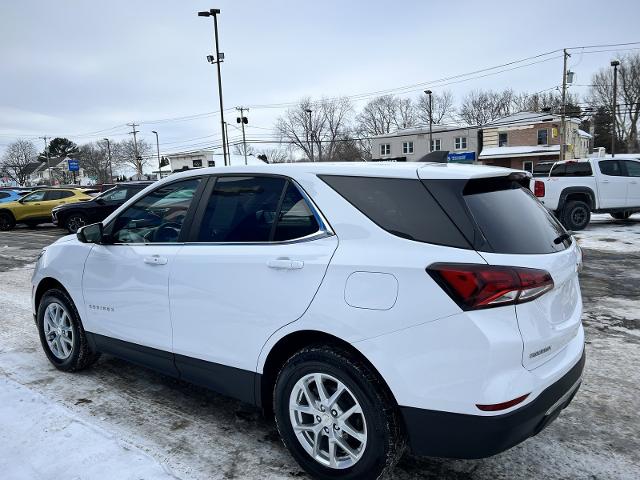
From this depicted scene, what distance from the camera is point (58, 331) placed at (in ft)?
13.7

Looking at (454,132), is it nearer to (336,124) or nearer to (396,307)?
(336,124)

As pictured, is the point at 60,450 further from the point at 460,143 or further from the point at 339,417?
the point at 460,143

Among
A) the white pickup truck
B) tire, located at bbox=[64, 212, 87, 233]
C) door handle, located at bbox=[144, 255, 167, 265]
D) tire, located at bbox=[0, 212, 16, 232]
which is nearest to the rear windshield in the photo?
door handle, located at bbox=[144, 255, 167, 265]

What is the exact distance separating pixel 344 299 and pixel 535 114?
2103 inches

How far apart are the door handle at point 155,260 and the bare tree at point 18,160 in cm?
10464

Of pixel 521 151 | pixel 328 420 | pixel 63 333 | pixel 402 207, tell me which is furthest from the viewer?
pixel 521 151

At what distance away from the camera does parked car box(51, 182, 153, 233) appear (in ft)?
51.5

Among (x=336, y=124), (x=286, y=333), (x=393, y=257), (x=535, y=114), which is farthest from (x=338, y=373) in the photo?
(x=336, y=124)

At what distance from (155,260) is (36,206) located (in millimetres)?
18226

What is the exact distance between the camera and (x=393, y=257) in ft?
7.43

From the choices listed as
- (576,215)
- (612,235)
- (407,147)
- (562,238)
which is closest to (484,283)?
(562,238)

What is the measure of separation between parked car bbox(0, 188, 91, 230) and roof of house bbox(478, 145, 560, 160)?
37.6 m

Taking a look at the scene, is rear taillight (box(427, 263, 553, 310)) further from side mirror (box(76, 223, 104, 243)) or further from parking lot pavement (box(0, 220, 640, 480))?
side mirror (box(76, 223, 104, 243))

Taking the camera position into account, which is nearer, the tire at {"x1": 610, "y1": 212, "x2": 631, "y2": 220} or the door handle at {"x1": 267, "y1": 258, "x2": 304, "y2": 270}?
the door handle at {"x1": 267, "y1": 258, "x2": 304, "y2": 270}
